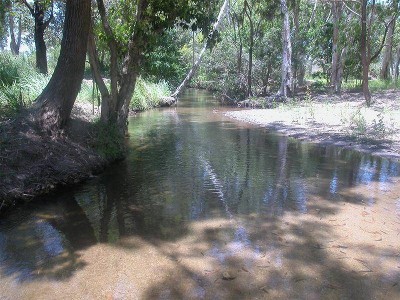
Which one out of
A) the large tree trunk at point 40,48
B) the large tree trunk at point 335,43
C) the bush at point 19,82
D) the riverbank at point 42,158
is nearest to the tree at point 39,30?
the large tree trunk at point 40,48

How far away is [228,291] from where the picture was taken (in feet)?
12.5

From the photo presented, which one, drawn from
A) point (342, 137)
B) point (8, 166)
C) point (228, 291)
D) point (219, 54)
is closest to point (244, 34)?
point (219, 54)

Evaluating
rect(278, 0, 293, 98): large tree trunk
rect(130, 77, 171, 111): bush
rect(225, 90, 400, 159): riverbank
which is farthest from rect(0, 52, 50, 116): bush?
rect(278, 0, 293, 98): large tree trunk

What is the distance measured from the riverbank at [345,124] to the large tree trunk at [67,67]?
7377mm

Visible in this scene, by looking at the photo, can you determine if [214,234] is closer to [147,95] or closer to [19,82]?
[19,82]

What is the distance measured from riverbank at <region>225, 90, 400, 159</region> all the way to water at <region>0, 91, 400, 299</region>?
1.45m

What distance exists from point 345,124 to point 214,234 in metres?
9.46

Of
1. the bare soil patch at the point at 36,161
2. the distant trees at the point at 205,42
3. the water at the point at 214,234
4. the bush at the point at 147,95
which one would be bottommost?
the water at the point at 214,234

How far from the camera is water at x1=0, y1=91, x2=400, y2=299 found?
13.0ft

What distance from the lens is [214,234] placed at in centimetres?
518

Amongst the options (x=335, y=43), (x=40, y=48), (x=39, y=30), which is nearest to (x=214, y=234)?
(x=40, y=48)

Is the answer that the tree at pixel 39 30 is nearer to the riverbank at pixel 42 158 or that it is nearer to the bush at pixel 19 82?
the bush at pixel 19 82

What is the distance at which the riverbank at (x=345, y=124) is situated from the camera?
33.9ft

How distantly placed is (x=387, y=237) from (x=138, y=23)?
7.42 m
